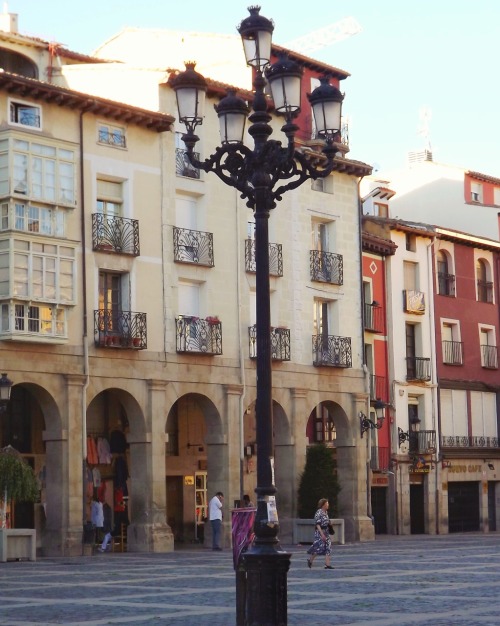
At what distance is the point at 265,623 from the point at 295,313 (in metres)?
30.1

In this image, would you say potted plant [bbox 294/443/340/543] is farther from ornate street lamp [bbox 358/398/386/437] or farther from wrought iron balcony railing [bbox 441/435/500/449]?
wrought iron balcony railing [bbox 441/435/500/449]

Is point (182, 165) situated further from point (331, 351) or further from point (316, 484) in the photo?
point (316, 484)

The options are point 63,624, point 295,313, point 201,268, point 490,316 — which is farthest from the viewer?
point 490,316

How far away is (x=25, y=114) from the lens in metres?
37.6

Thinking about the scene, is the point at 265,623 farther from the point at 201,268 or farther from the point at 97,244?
the point at 201,268

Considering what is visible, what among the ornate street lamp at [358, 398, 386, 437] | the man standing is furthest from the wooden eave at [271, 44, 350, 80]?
the man standing

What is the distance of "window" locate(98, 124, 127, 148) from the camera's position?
39.7 metres

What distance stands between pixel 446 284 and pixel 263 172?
42.3 meters

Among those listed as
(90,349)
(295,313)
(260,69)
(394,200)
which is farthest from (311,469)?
(260,69)

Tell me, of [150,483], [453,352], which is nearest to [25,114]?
[150,483]

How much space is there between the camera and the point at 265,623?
49.5 feet

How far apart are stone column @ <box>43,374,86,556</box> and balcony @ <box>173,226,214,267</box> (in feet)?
18.2

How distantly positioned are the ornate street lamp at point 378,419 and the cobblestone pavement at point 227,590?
10474 millimetres

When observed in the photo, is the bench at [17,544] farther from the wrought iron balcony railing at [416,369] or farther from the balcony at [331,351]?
the wrought iron balcony railing at [416,369]
